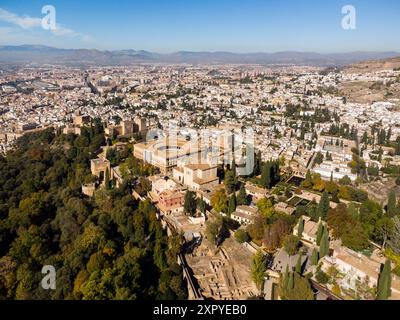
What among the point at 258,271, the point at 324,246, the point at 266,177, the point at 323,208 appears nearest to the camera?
the point at 258,271

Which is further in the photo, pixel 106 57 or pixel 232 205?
pixel 106 57

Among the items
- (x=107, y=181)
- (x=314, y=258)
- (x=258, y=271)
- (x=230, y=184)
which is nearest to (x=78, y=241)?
(x=107, y=181)

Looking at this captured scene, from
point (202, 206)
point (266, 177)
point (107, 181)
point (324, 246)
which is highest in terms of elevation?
point (266, 177)

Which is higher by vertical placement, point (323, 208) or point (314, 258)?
point (323, 208)

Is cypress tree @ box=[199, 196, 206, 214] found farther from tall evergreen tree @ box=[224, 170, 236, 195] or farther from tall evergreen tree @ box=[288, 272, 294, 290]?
tall evergreen tree @ box=[288, 272, 294, 290]

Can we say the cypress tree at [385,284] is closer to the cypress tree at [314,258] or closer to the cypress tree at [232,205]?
the cypress tree at [314,258]

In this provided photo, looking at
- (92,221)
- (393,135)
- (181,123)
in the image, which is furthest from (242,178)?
(393,135)

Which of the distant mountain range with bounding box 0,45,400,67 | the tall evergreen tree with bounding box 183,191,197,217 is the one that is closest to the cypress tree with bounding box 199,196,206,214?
the tall evergreen tree with bounding box 183,191,197,217

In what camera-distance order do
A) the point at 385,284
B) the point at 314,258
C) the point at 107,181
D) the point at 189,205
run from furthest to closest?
the point at 107,181, the point at 189,205, the point at 314,258, the point at 385,284

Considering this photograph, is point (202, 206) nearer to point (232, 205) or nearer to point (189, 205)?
point (189, 205)
